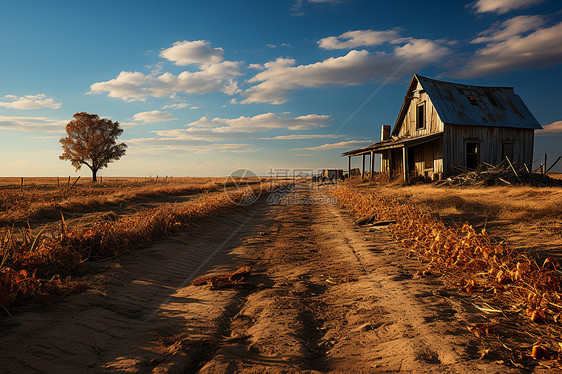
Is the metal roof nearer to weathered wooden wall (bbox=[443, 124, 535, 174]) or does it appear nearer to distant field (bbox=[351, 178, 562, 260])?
weathered wooden wall (bbox=[443, 124, 535, 174])

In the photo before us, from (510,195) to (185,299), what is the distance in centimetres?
1344

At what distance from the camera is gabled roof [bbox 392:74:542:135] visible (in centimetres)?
2166

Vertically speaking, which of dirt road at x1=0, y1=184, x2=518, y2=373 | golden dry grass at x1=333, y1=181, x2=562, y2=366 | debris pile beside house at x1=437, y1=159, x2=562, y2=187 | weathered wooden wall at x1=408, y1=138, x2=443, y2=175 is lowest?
dirt road at x1=0, y1=184, x2=518, y2=373

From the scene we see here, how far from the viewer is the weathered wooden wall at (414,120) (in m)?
21.9

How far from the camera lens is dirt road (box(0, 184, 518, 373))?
2.61 m

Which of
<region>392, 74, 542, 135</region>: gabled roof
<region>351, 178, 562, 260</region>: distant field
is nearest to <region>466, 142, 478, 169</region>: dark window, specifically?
<region>392, 74, 542, 135</region>: gabled roof

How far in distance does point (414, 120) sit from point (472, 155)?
510 cm

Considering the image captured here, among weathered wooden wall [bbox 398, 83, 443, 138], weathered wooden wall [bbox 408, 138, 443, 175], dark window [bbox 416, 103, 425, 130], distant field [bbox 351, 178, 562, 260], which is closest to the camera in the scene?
distant field [bbox 351, 178, 562, 260]

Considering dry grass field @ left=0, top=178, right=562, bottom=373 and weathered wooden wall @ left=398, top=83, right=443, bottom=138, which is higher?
weathered wooden wall @ left=398, top=83, right=443, bottom=138

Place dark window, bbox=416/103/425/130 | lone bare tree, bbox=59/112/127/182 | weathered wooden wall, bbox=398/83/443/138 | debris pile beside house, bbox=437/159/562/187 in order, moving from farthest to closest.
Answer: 1. lone bare tree, bbox=59/112/127/182
2. dark window, bbox=416/103/425/130
3. weathered wooden wall, bbox=398/83/443/138
4. debris pile beside house, bbox=437/159/562/187

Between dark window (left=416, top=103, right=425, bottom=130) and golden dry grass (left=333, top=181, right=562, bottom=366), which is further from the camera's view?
dark window (left=416, top=103, right=425, bottom=130)

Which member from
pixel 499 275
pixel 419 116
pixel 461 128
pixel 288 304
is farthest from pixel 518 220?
pixel 419 116

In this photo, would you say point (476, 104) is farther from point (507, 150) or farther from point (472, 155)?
point (472, 155)

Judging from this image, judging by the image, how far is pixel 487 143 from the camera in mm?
21703
